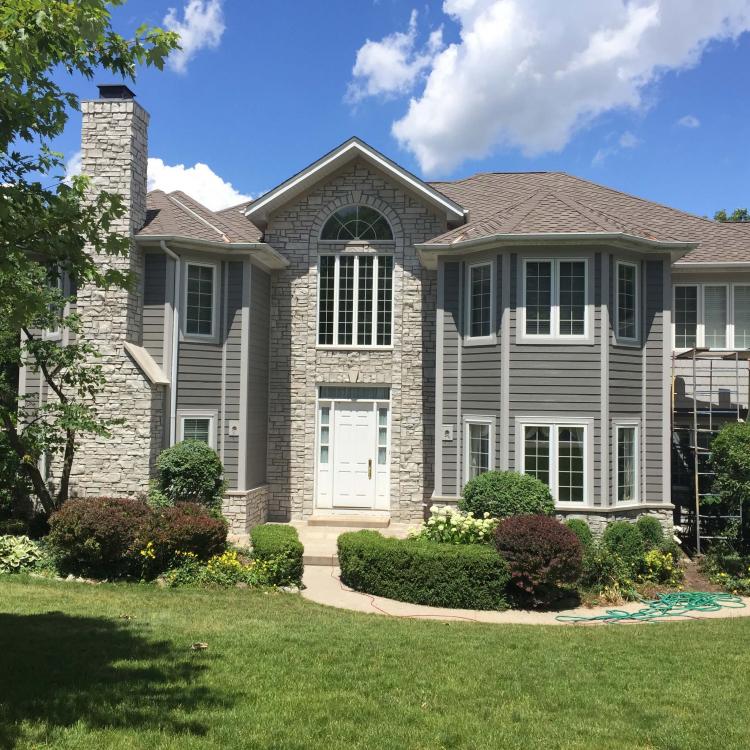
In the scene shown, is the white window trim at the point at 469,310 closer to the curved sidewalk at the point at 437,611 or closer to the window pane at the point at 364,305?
the window pane at the point at 364,305

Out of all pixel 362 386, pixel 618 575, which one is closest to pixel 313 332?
pixel 362 386

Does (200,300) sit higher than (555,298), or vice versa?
(200,300)

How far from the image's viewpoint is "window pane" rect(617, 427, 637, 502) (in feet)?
44.8

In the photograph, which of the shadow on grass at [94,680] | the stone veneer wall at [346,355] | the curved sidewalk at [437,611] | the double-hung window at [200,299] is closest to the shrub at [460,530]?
the curved sidewalk at [437,611]

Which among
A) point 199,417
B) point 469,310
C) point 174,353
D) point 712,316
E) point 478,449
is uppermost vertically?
point 712,316

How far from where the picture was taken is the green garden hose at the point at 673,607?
10086 millimetres

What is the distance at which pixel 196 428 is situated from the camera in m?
15.1

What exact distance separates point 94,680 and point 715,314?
14.4 m

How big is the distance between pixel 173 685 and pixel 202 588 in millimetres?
4723

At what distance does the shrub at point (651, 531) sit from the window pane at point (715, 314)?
15.7 feet

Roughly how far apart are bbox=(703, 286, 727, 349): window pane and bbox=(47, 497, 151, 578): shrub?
12323 mm

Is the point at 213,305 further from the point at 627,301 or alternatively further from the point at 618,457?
the point at 618,457

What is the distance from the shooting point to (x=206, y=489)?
14125 millimetres

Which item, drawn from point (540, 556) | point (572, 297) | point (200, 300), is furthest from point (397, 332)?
point (540, 556)
